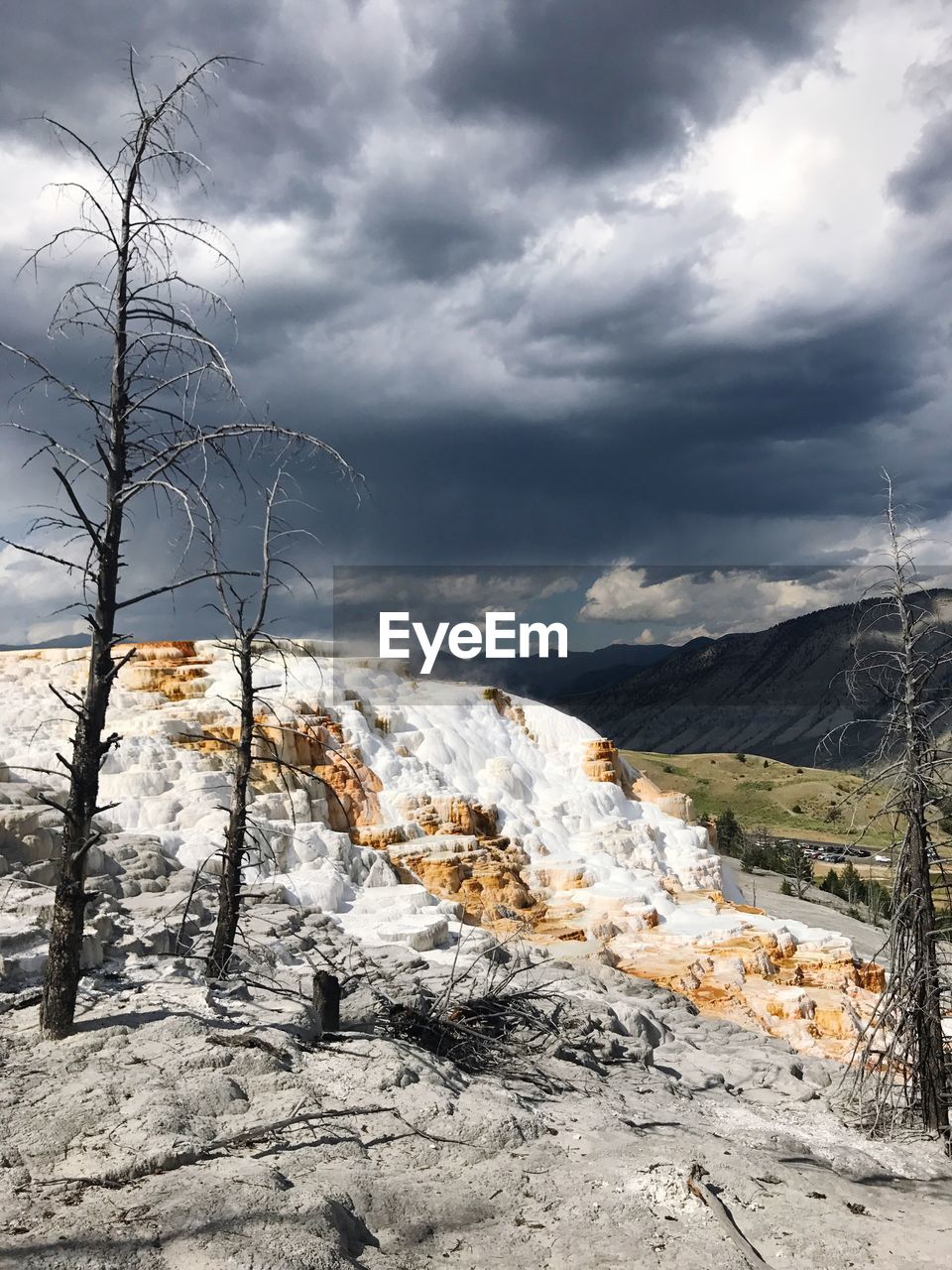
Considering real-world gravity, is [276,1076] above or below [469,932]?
above

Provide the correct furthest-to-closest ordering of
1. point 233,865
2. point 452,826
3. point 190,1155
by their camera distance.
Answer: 1. point 452,826
2. point 233,865
3. point 190,1155

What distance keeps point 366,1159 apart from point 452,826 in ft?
77.8

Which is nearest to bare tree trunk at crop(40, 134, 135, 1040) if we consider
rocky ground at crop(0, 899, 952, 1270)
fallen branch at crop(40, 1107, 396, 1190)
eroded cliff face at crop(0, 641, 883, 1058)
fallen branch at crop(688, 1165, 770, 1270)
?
rocky ground at crop(0, 899, 952, 1270)

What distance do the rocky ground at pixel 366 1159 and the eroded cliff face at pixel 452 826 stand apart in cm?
672

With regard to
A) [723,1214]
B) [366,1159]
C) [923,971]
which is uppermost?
[923,971]

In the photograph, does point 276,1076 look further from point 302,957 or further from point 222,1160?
point 302,957

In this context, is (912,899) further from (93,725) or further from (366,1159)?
(93,725)

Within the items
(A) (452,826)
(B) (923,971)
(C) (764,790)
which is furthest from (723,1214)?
(C) (764,790)

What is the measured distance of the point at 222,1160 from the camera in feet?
18.7

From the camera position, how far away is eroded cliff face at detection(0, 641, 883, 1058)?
830 inches

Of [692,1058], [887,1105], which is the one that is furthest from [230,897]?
[887,1105]

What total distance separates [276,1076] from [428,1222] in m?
2.05

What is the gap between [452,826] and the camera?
97.4ft

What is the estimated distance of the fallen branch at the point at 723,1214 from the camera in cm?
556
